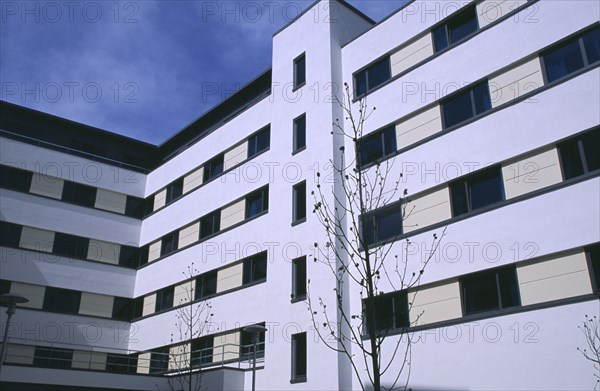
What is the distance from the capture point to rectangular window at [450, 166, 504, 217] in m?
16.7

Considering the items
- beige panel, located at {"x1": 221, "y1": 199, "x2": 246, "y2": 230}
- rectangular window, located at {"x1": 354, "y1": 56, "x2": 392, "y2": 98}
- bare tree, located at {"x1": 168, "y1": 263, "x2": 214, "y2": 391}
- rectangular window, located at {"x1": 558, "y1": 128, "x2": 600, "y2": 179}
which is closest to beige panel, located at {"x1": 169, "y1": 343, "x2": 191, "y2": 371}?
bare tree, located at {"x1": 168, "y1": 263, "x2": 214, "y2": 391}

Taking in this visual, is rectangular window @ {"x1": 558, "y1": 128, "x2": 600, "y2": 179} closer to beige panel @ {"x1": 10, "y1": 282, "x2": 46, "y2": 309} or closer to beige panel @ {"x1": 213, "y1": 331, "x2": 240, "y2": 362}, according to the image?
beige panel @ {"x1": 213, "y1": 331, "x2": 240, "y2": 362}

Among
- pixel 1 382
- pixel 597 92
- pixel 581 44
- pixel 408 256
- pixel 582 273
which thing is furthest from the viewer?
pixel 1 382

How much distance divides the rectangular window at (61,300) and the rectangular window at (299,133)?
15.1m

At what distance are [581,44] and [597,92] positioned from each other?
1810mm

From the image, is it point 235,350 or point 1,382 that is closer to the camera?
point 1,382

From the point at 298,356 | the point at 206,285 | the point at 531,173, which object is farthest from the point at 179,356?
the point at 531,173

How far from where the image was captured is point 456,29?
774 inches

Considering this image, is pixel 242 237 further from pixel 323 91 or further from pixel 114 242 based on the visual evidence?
pixel 114 242

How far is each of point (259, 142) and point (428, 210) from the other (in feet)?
34.5

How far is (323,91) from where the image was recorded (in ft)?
73.7

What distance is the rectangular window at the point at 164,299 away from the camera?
28.9 metres

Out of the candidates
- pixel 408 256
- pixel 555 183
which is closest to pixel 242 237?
pixel 408 256

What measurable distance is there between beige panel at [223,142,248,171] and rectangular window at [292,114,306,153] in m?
4.13
